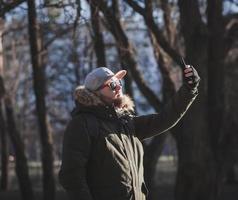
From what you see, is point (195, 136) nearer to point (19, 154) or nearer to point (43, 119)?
point (43, 119)

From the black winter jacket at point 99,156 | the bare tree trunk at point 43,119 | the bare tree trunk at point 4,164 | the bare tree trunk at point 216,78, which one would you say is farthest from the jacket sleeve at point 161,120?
the bare tree trunk at point 4,164

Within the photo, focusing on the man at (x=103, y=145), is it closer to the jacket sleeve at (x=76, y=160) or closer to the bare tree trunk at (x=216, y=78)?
the jacket sleeve at (x=76, y=160)

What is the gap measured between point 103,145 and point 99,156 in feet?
0.28

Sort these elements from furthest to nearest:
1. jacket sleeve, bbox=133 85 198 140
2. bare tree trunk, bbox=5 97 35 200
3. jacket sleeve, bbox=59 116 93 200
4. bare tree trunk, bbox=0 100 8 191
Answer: bare tree trunk, bbox=0 100 8 191
bare tree trunk, bbox=5 97 35 200
jacket sleeve, bbox=133 85 198 140
jacket sleeve, bbox=59 116 93 200

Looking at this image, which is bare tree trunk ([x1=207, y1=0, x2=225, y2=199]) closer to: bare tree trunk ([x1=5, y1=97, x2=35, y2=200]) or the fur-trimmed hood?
bare tree trunk ([x1=5, y1=97, x2=35, y2=200])

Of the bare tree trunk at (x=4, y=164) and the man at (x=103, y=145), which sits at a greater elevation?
the man at (x=103, y=145)

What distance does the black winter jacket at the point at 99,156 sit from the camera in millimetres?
4711

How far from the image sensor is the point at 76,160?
4.70 metres

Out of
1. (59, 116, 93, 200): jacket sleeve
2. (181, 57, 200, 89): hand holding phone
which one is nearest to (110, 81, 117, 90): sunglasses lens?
(59, 116, 93, 200): jacket sleeve

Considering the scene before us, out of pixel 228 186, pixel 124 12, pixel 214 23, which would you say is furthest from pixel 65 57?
pixel 214 23

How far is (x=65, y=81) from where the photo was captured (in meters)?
36.0

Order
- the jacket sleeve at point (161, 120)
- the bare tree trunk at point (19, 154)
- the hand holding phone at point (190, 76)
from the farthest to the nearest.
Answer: the bare tree trunk at point (19, 154)
the jacket sleeve at point (161, 120)
the hand holding phone at point (190, 76)

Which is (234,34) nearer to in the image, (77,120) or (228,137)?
(228,137)

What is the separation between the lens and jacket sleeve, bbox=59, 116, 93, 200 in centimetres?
468
